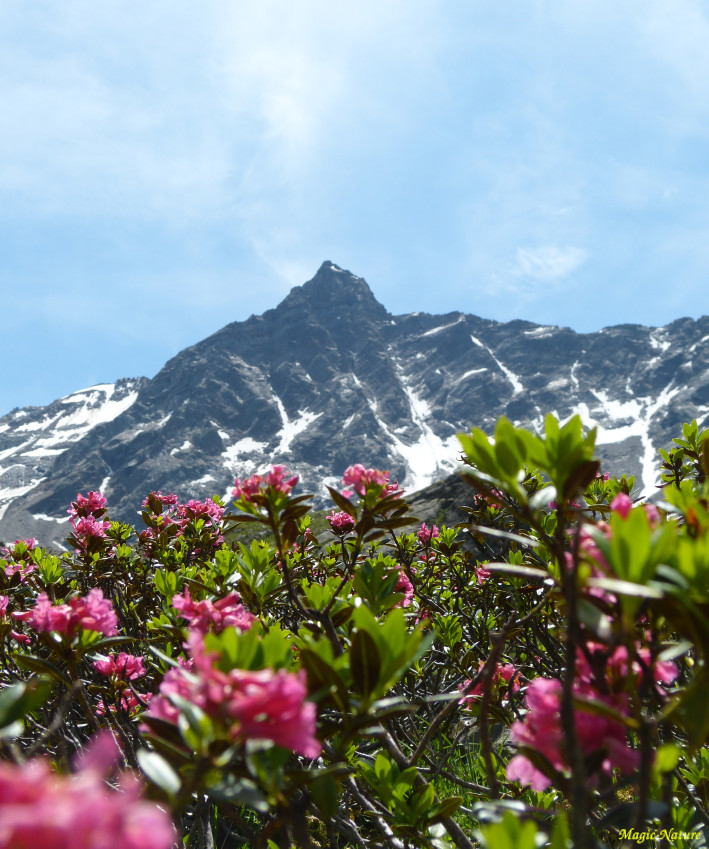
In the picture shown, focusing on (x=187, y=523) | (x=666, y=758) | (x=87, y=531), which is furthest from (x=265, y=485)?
(x=187, y=523)

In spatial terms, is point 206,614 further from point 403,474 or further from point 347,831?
point 403,474

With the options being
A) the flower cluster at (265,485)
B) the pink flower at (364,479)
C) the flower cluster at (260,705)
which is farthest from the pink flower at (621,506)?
the flower cluster at (265,485)

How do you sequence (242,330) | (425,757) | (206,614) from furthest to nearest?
(242,330), (425,757), (206,614)

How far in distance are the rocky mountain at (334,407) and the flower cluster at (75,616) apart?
416 ft

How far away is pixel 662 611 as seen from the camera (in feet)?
3.00

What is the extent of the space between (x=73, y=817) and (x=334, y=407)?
168834mm

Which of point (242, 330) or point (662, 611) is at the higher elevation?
point (242, 330)

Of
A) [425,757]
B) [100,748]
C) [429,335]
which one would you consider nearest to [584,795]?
[100,748]

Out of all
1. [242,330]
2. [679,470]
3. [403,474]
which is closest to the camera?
[679,470]

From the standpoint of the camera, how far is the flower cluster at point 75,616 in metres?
1.72

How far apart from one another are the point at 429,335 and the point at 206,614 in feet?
655

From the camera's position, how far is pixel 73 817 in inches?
19.1

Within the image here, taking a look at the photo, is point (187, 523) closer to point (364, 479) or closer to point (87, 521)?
point (87, 521)

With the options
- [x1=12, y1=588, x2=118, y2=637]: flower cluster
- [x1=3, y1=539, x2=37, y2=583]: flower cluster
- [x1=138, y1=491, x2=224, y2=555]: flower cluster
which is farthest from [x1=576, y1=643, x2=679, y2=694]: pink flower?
[x1=138, y1=491, x2=224, y2=555]: flower cluster
